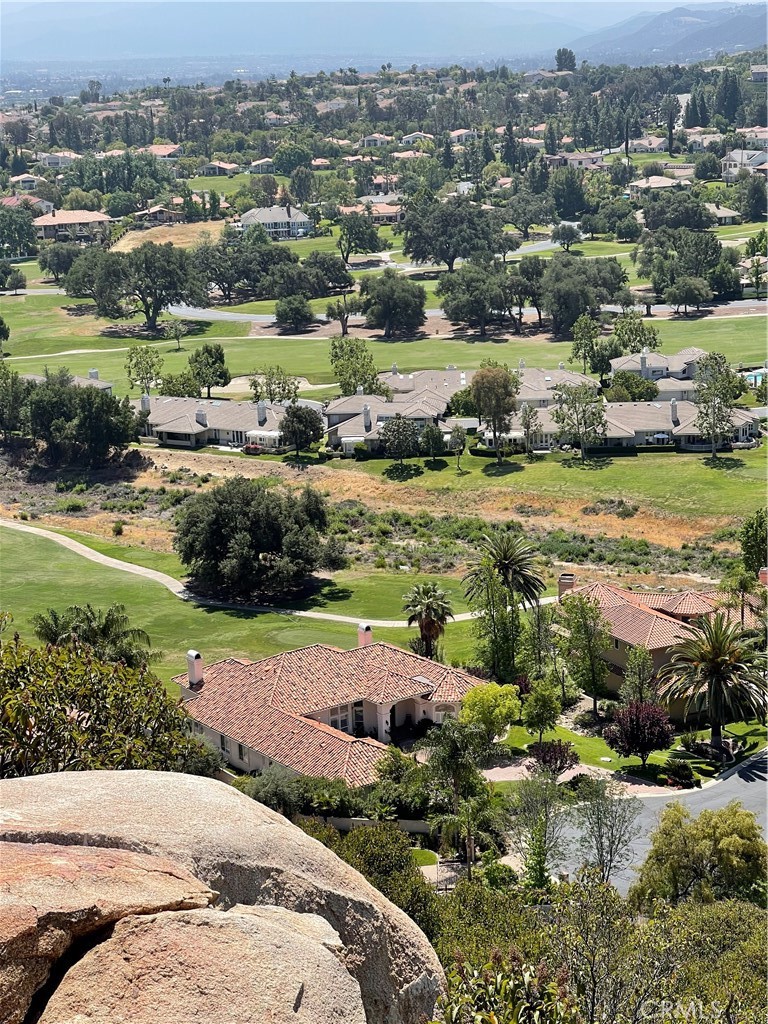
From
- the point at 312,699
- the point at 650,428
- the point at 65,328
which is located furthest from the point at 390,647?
the point at 65,328

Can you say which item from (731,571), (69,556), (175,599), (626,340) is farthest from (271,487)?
(626,340)

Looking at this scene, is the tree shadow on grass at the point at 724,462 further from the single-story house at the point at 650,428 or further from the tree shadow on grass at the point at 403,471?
the tree shadow on grass at the point at 403,471

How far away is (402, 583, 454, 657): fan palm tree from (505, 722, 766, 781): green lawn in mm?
7526

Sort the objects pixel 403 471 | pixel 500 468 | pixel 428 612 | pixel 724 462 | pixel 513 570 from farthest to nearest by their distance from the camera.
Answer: pixel 403 471, pixel 500 468, pixel 724 462, pixel 513 570, pixel 428 612

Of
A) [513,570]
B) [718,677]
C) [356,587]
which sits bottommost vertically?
[356,587]

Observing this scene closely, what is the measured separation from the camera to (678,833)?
129ft

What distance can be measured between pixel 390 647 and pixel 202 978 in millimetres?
45263

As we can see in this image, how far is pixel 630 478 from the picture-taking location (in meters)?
101

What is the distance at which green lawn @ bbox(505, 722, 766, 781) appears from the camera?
5109 cm

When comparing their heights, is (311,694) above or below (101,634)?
below

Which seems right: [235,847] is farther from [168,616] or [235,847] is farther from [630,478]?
[630,478]

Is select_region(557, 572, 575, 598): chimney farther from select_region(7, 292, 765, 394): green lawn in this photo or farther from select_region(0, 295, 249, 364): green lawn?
select_region(0, 295, 249, 364): green lawn

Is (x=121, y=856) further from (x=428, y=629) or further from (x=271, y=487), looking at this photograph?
(x=271, y=487)

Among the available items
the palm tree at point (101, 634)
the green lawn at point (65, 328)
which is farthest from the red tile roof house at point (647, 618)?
the green lawn at point (65, 328)
